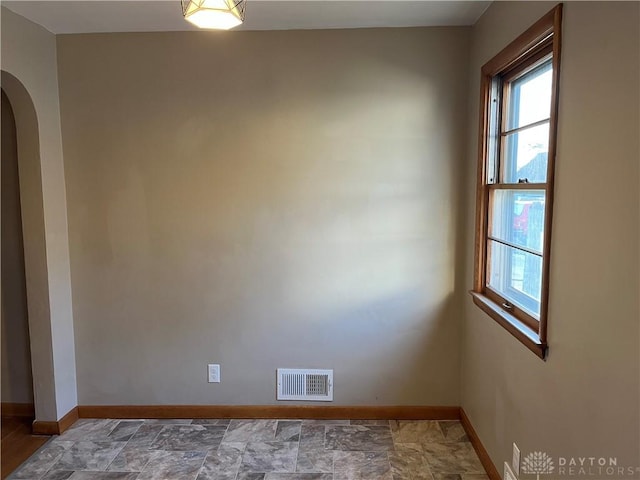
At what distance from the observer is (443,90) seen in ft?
8.76

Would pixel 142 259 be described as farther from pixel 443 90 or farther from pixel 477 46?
pixel 477 46

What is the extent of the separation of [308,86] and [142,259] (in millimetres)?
1498

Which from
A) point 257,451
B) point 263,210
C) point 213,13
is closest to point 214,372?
point 257,451

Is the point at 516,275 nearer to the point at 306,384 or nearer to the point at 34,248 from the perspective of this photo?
the point at 306,384

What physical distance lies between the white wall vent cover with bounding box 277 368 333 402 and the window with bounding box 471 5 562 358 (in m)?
1.08

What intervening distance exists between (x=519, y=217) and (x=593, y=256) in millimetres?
758

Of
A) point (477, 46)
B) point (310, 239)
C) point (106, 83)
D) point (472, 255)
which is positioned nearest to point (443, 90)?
point (477, 46)

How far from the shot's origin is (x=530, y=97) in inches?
80.2

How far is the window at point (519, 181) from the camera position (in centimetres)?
169

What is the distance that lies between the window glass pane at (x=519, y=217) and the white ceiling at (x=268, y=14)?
1.03 m

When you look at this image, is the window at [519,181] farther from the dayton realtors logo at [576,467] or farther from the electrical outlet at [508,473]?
the electrical outlet at [508,473]

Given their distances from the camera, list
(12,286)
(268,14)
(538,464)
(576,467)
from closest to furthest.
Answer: (576,467), (538,464), (268,14), (12,286)

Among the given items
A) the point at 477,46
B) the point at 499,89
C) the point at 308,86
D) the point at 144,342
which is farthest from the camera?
the point at 144,342

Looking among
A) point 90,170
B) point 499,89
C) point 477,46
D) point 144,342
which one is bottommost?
point 144,342
